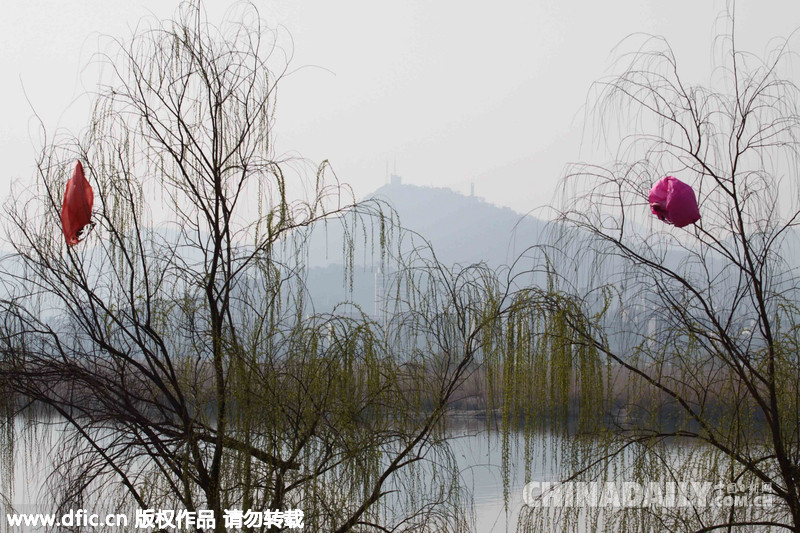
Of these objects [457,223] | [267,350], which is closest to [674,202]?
[267,350]

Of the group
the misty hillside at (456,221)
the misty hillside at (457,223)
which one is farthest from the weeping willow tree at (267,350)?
the misty hillside at (456,221)

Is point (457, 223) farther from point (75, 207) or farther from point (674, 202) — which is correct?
point (75, 207)

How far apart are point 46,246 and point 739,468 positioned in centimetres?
238

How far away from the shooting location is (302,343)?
8.13 feet

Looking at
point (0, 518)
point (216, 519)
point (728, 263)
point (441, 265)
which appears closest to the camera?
point (216, 519)

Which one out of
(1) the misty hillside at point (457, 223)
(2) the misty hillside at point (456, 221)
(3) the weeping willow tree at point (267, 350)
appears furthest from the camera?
(2) the misty hillside at point (456, 221)

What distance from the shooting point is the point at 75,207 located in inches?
99.0

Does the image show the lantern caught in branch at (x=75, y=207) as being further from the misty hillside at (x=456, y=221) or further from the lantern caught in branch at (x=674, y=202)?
the misty hillside at (x=456, y=221)

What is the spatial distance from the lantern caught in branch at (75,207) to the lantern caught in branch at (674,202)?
175cm

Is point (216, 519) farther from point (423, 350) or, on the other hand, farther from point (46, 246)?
point (46, 246)

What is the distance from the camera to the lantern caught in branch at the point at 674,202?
103 inches

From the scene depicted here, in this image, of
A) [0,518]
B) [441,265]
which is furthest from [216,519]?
[0,518]

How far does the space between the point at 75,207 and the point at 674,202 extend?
1.83 meters

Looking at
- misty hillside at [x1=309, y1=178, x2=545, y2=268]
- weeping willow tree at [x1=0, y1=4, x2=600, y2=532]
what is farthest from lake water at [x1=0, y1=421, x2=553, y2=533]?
misty hillside at [x1=309, y1=178, x2=545, y2=268]
